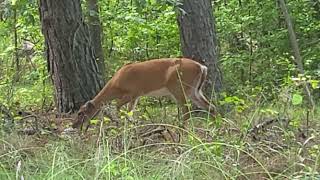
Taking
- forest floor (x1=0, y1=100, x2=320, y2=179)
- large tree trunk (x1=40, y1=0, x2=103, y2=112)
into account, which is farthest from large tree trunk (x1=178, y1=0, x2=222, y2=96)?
forest floor (x1=0, y1=100, x2=320, y2=179)

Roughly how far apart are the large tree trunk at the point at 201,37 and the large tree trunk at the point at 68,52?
1.41 metres

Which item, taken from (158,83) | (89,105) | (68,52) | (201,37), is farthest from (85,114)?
(201,37)

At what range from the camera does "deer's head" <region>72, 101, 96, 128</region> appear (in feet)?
23.3

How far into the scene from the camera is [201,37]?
931 centimetres

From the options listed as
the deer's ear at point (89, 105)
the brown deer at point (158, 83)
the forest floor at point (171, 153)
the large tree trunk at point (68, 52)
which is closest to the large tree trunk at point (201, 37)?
Answer: the brown deer at point (158, 83)

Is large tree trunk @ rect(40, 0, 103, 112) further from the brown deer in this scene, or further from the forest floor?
the forest floor

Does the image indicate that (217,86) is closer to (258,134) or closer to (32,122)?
(32,122)

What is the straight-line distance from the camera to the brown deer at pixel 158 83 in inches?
348

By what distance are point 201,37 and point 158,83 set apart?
0.82m

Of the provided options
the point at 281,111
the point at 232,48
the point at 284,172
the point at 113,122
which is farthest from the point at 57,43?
the point at 232,48

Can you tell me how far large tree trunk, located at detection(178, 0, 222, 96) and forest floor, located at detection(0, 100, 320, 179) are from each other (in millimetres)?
3527

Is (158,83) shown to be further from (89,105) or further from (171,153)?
(171,153)

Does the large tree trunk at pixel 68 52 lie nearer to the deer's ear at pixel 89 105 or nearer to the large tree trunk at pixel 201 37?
the deer's ear at pixel 89 105

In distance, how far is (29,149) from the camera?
4.95m
